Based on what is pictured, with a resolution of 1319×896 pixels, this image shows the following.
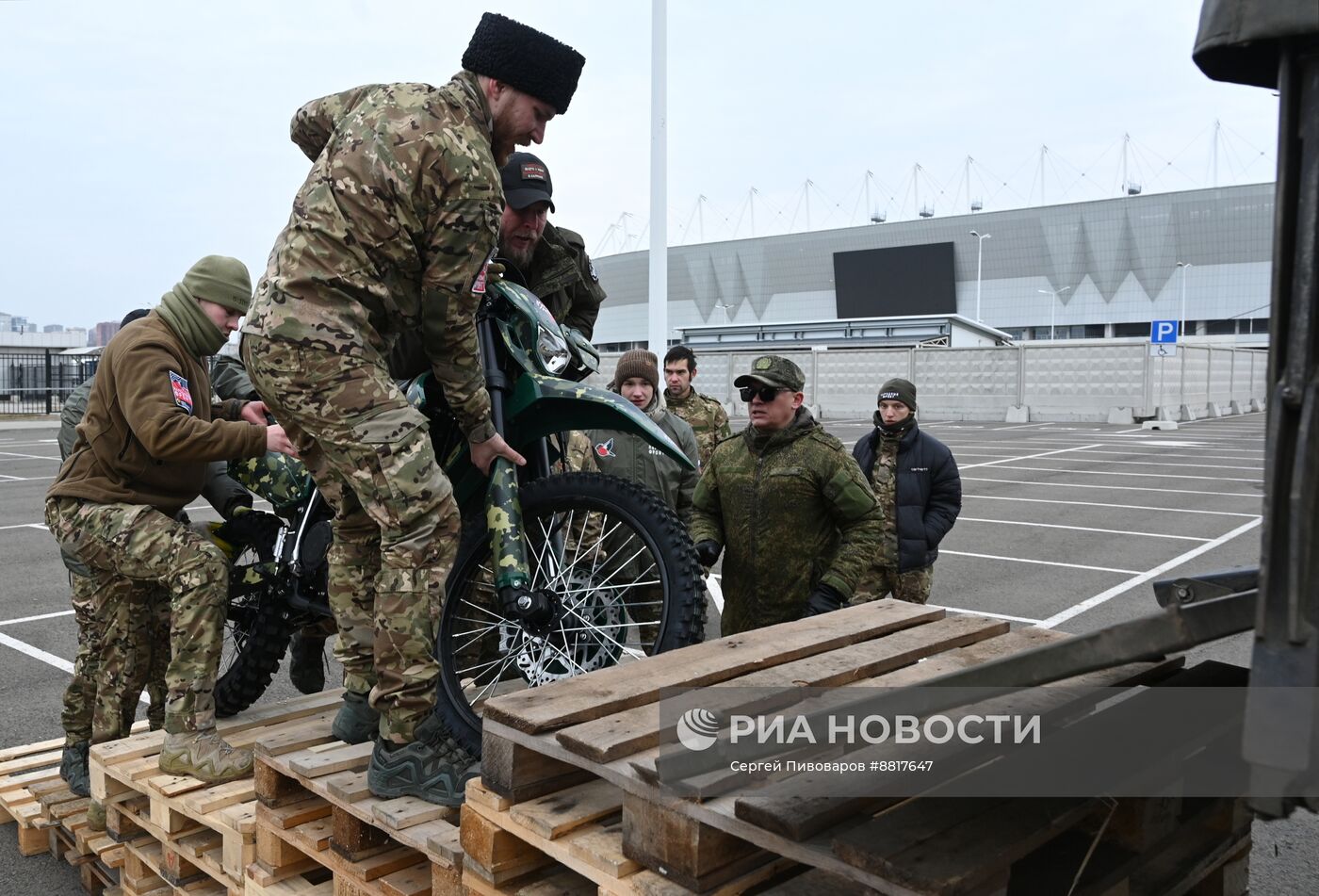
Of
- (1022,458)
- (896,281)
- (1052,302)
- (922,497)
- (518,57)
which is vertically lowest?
(1022,458)

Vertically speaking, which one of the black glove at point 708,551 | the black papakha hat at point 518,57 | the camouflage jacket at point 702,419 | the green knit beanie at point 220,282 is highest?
the black papakha hat at point 518,57

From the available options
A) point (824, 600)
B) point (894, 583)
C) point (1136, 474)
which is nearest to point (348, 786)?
point (824, 600)

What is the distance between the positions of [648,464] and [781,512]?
119 centimetres

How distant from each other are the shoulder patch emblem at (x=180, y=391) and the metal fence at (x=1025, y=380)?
26.2m

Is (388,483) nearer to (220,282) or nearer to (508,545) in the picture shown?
(508,545)

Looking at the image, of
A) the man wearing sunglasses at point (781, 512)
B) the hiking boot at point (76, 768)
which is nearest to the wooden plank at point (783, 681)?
the man wearing sunglasses at point (781, 512)

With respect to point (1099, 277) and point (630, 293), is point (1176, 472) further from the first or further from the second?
point (630, 293)

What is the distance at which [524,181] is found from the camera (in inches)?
142

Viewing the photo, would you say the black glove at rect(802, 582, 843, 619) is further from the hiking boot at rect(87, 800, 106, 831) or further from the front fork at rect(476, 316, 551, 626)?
the hiking boot at rect(87, 800, 106, 831)

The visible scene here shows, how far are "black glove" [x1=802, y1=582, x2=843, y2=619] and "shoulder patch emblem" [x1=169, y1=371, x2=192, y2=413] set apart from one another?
2.57m

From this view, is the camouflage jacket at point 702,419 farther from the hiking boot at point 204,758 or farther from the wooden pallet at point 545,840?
the wooden pallet at point 545,840

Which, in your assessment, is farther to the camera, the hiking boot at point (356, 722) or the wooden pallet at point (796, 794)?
the hiking boot at point (356, 722)

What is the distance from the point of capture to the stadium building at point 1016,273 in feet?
244

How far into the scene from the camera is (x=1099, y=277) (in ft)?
263
